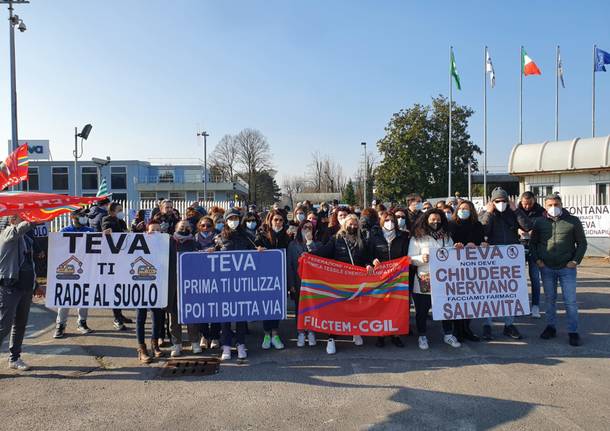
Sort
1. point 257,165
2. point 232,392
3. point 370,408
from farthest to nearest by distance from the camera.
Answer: point 257,165 < point 232,392 < point 370,408

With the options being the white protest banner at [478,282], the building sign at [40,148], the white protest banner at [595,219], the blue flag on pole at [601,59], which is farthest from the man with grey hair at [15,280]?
the building sign at [40,148]

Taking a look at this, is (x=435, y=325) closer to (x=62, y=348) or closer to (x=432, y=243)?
(x=432, y=243)

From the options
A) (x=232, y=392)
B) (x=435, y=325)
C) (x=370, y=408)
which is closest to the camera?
(x=370, y=408)

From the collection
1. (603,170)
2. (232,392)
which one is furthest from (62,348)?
(603,170)

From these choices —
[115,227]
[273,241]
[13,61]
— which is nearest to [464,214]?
[273,241]

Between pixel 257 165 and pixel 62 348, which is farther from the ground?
pixel 257 165

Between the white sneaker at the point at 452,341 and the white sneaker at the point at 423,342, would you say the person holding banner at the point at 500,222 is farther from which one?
the white sneaker at the point at 423,342

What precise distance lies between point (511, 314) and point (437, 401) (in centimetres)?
254

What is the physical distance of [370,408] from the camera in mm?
4293

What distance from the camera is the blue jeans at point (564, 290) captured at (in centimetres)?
607

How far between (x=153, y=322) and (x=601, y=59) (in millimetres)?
33751

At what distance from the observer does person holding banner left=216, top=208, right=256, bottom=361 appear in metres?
5.77

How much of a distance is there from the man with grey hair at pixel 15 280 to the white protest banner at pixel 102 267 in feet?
2.09

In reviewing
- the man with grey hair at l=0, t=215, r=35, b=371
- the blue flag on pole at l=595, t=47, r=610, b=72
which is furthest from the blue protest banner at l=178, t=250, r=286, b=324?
the blue flag on pole at l=595, t=47, r=610, b=72
